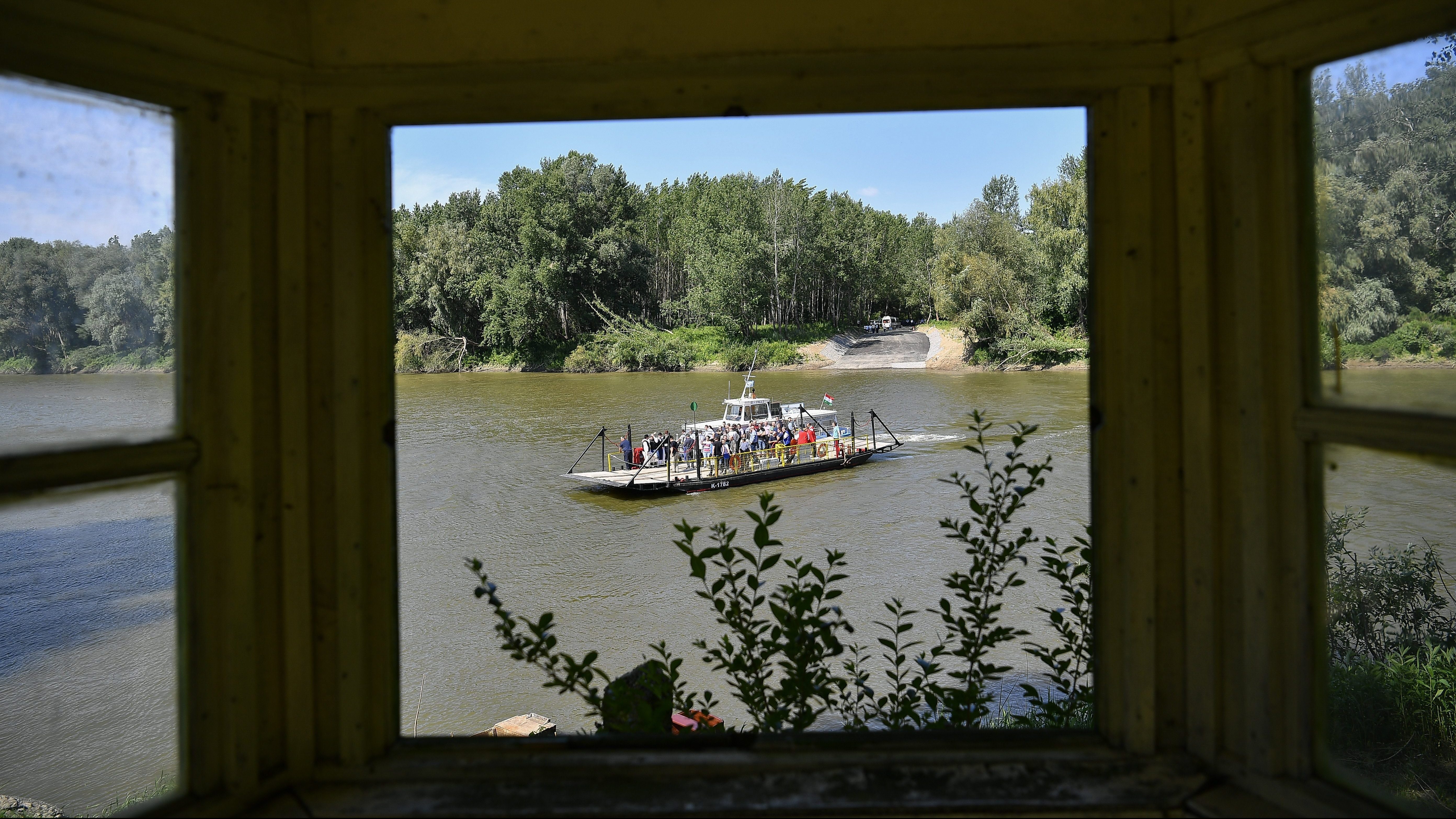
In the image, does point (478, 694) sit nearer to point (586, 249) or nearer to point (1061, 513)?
point (1061, 513)

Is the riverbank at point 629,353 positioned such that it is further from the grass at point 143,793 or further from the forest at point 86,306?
the forest at point 86,306

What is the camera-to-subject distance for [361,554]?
1.26m

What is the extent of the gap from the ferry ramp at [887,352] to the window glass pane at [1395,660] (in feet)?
69.9

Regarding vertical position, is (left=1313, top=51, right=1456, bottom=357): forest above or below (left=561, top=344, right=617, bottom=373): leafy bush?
below

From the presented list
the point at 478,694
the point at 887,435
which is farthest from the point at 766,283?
the point at 478,694

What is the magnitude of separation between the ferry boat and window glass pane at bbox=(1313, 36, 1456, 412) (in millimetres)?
12941

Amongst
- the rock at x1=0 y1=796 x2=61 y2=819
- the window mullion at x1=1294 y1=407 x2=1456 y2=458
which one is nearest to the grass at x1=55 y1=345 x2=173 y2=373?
the window mullion at x1=1294 y1=407 x2=1456 y2=458

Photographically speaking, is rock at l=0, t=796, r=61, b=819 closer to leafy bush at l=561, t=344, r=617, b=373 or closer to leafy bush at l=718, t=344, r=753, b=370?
leafy bush at l=561, t=344, r=617, b=373

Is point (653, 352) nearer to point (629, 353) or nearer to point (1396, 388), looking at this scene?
point (629, 353)

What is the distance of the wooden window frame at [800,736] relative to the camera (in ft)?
3.68

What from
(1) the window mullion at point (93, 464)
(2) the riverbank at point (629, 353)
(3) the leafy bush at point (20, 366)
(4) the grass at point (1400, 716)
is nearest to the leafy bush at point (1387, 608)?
(4) the grass at point (1400, 716)

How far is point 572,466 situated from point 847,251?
1221 cm

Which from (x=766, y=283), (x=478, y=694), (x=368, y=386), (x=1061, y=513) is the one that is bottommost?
(x=478, y=694)

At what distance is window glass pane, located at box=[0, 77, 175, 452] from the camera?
1.07 m
